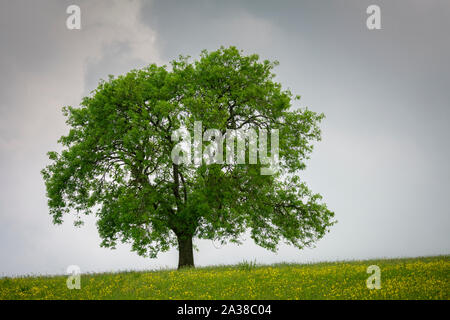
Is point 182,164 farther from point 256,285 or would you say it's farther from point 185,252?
point 256,285

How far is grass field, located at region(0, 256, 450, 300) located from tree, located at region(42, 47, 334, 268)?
461cm

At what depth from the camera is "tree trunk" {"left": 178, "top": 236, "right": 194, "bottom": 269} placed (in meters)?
23.9

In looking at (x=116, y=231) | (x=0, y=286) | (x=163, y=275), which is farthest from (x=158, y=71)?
(x=0, y=286)

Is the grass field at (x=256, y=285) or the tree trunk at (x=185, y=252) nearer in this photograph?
the grass field at (x=256, y=285)

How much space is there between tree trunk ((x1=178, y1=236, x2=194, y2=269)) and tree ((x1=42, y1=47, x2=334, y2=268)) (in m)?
0.07

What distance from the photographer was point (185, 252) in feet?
79.3

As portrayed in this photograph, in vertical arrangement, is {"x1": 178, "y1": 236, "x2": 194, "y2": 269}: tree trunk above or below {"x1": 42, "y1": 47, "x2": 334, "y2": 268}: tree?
below

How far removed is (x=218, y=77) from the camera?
23.0 metres

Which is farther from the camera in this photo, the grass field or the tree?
the tree

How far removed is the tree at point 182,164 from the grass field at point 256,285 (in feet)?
15.1

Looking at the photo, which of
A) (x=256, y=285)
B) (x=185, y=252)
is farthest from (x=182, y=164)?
(x=256, y=285)

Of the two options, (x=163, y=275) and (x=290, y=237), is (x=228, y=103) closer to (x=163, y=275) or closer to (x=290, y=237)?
(x=290, y=237)

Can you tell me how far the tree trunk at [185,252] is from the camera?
23906 mm

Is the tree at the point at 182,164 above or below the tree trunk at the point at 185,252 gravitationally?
above
